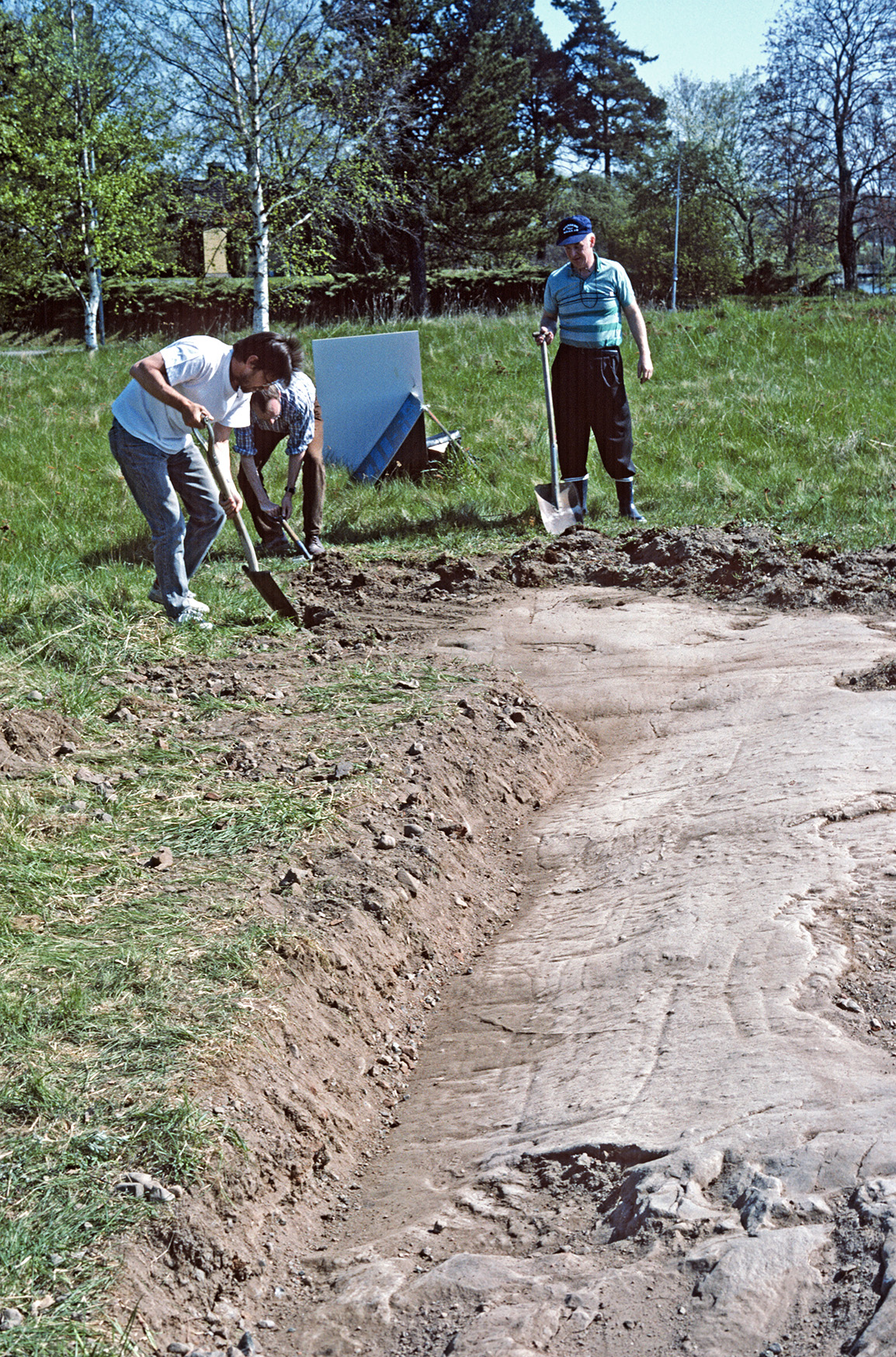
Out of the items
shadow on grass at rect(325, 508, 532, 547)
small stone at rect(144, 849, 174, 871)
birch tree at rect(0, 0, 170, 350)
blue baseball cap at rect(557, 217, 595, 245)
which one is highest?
birch tree at rect(0, 0, 170, 350)

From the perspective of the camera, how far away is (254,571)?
18.4 ft

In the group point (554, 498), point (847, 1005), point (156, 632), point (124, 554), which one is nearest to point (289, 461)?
point (124, 554)

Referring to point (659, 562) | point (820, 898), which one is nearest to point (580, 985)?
point (820, 898)

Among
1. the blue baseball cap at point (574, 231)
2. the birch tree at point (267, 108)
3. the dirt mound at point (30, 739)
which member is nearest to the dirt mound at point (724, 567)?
the blue baseball cap at point (574, 231)

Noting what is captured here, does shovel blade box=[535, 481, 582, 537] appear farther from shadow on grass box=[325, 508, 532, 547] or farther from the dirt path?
the dirt path

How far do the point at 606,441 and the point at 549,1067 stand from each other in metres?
5.56

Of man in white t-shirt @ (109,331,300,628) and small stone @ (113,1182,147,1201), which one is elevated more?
man in white t-shirt @ (109,331,300,628)

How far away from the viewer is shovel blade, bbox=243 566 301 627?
5641 mm

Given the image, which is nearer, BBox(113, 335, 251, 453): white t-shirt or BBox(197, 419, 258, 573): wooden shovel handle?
BBox(113, 335, 251, 453): white t-shirt

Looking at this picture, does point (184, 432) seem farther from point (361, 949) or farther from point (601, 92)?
point (601, 92)

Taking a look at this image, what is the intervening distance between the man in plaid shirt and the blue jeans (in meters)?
0.91

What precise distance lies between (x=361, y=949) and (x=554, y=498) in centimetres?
527

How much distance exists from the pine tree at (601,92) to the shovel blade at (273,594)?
3720cm

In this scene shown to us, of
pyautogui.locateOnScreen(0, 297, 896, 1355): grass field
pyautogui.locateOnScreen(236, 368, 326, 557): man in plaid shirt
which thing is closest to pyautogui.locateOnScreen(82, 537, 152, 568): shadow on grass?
pyautogui.locateOnScreen(0, 297, 896, 1355): grass field
